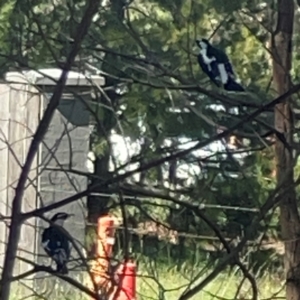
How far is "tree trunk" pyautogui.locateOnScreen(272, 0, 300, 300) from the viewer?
249 centimetres

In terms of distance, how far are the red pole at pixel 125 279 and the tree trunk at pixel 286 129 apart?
0.42 m

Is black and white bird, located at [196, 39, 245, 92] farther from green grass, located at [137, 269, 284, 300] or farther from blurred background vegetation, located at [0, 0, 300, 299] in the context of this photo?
green grass, located at [137, 269, 284, 300]

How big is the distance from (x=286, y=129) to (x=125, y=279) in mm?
591

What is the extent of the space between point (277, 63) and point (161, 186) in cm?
52

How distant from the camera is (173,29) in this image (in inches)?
121

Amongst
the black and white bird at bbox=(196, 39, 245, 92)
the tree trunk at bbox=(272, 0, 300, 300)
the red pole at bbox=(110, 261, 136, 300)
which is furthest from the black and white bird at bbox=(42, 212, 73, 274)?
the tree trunk at bbox=(272, 0, 300, 300)

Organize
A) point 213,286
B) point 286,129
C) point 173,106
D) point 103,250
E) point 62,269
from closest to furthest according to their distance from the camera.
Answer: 1. point 62,269
2. point 103,250
3. point 173,106
4. point 286,129
5. point 213,286

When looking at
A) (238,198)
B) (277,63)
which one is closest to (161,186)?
(277,63)

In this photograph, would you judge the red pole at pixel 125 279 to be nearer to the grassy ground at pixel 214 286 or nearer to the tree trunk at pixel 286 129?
the grassy ground at pixel 214 286

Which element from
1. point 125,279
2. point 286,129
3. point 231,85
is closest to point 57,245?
point 125,279

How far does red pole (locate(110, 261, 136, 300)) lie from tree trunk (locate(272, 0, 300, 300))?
1.36 ft

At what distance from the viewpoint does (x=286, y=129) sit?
2535 mm

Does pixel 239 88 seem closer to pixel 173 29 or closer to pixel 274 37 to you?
pixel 274 37

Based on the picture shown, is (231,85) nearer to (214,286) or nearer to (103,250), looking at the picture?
(103,250)
